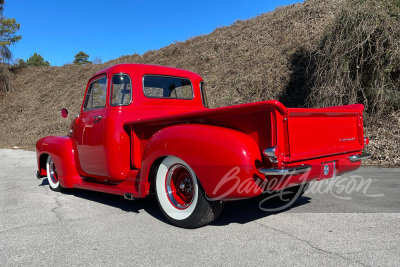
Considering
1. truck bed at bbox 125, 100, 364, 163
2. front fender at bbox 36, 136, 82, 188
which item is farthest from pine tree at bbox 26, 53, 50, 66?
truck bed at bbox 125, 100, 364, 163

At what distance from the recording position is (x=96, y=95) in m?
4.78

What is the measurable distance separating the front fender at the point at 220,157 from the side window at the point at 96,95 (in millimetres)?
1824

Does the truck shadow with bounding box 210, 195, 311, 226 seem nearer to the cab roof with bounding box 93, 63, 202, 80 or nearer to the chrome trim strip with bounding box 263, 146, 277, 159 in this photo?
the chrome trim strip with bounding box 263, 146, 277, 159

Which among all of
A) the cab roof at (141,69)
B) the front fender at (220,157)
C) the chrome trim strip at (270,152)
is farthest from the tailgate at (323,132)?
the cab roof at (141,69)

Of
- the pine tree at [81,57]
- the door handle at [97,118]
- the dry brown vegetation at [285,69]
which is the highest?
the pine tree at [81,57]

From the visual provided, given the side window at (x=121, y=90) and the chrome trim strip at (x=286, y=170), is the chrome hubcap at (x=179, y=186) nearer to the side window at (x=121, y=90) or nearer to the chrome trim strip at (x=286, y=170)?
the chrome trim strip at (x=286, y=170)

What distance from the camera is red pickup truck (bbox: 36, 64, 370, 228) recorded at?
9.14ft

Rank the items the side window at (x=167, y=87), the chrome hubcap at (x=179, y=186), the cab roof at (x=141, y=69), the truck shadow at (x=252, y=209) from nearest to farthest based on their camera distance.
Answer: the chrome hubcap at (x=179, y=186)
the truck shadow at (x=252, y=209)
the cab roof at (x=141, y=69)
the side window at (x=167, y=87)

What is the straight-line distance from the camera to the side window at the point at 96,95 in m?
4.54

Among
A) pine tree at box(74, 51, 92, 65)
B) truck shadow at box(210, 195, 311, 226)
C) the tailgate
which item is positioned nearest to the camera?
the tailgate

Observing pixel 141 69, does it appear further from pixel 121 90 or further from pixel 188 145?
pixel 188 145

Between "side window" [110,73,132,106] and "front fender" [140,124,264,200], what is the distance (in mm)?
1442

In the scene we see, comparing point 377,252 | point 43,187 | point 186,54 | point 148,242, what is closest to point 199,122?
point 148,242

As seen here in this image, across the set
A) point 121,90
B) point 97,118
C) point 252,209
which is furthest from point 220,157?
point 97,118
